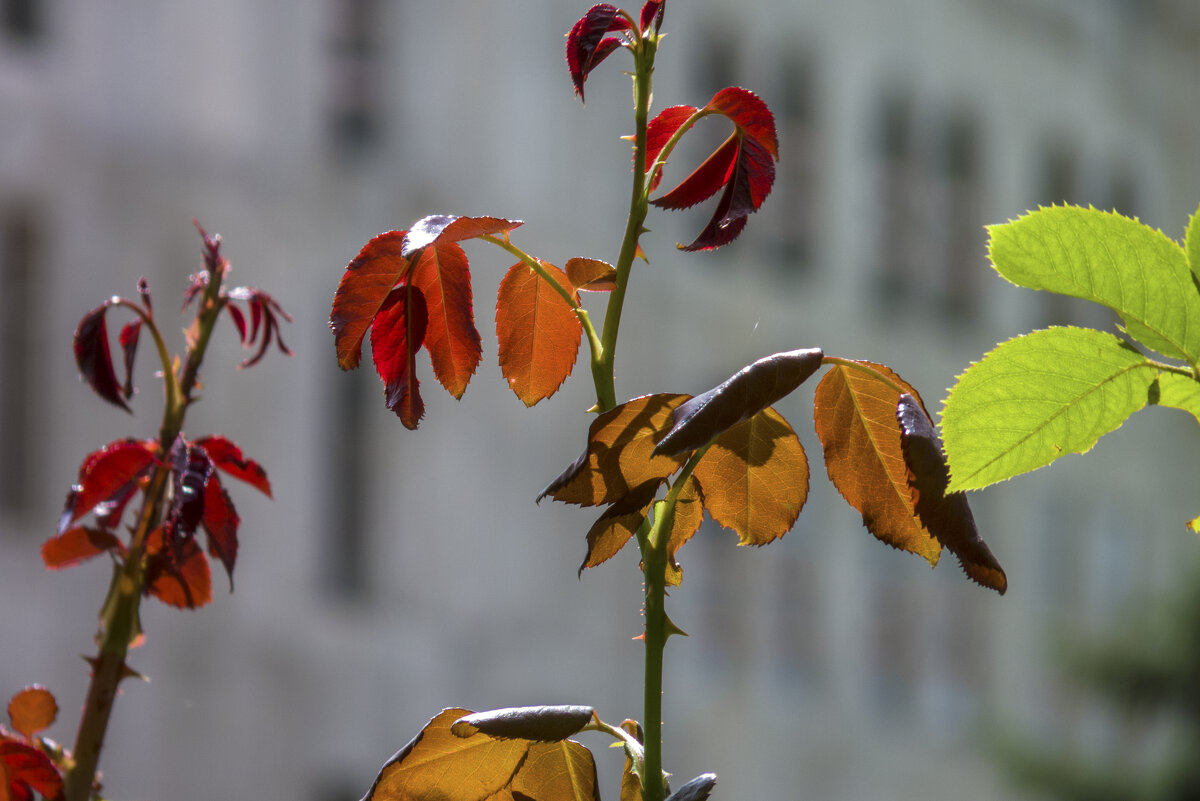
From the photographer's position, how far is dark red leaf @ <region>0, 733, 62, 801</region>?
1.13ft

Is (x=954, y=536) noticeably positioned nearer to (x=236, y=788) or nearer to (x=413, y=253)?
(x=413, y=253)

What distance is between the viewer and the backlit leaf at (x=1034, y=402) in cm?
25

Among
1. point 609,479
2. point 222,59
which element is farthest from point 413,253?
point 222,59

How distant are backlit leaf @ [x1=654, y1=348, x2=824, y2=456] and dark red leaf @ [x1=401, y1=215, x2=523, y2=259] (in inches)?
2.1

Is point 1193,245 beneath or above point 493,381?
above

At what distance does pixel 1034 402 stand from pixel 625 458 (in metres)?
0.07

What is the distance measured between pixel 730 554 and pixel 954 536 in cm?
619

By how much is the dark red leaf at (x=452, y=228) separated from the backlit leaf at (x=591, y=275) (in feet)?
0.07

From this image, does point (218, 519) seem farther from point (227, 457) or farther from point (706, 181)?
point (706, 181)

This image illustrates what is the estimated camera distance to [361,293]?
305 mm

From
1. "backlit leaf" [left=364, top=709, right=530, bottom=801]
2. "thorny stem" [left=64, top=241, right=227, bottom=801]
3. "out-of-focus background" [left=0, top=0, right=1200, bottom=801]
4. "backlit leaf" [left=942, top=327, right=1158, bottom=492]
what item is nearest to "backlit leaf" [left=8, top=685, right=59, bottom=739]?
"thorny stem" [left=64, top=241, right=227, bottom=801]

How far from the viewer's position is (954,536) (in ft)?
0.87

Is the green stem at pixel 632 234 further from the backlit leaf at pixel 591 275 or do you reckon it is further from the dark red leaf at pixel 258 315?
the dark red leaf at pixel 258 315

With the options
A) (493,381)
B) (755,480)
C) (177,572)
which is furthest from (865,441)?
(493,381)
